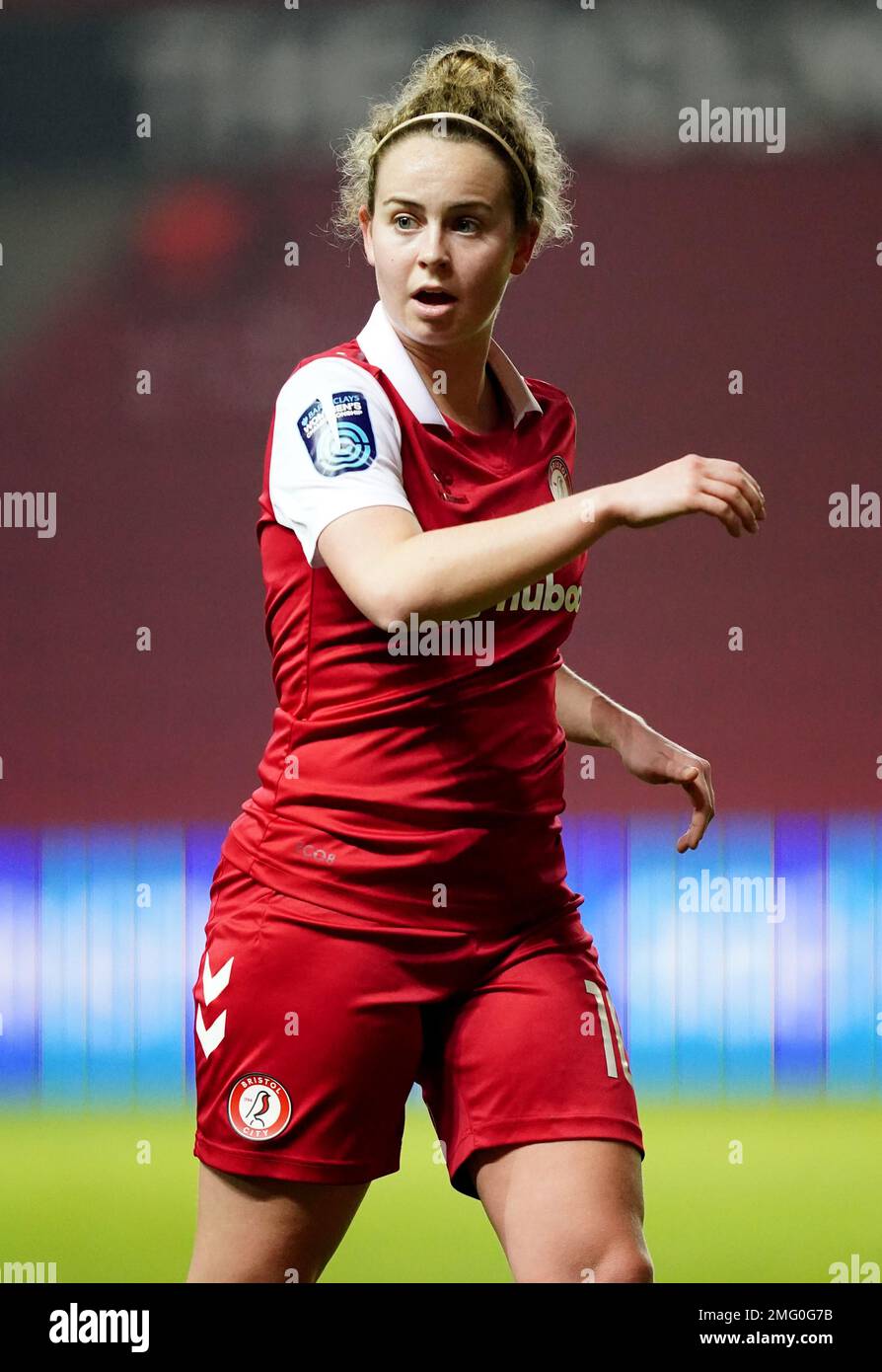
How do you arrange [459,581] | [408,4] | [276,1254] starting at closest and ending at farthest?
1. [459,581]
2. [276,1254]
3. [408,4]

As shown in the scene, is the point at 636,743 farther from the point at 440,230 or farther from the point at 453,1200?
the point at 453,1200

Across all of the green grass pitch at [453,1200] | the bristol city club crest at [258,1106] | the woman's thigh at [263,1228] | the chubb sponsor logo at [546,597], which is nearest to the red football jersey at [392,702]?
the chubb sponsor logo at [546,597]

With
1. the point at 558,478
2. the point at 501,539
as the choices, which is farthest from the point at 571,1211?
the point at 558,478

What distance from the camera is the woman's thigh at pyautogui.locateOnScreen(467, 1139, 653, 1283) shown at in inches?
61.2

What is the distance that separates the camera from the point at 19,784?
12.3 feet

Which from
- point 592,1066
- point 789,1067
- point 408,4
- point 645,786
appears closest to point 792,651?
point 645,786

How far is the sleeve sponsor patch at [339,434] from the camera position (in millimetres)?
1519

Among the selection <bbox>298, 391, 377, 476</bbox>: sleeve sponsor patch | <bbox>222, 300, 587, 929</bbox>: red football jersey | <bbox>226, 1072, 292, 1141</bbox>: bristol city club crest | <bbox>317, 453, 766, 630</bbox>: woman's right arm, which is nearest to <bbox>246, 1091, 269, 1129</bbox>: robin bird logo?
<bbox>226, 1072, 292, 1141</bbox>: bristol city club crest

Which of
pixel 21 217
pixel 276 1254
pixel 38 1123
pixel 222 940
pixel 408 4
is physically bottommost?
pixel 38 1123

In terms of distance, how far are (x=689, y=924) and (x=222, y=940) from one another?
7.20 ft

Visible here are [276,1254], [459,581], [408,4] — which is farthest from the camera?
[408,4]

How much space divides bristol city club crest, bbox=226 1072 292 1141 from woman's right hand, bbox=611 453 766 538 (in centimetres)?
67

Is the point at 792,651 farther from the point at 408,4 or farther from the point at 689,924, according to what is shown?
the point at 408,4

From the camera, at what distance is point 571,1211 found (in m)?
1.56
